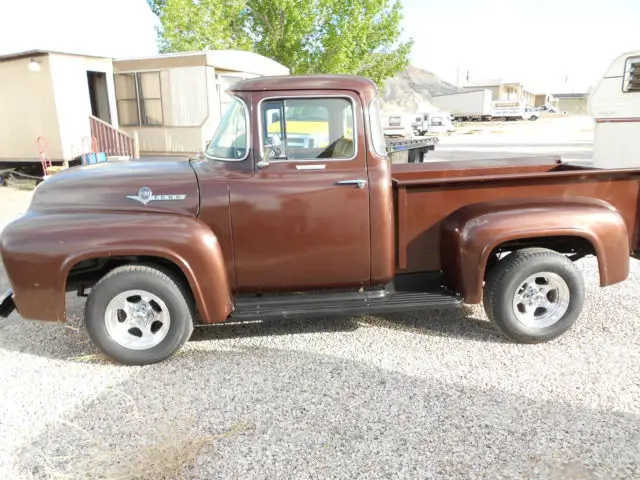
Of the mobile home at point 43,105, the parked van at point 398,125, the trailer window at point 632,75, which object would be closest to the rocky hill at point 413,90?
the parked van at point 398,125

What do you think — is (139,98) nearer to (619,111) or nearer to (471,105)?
(619,111)

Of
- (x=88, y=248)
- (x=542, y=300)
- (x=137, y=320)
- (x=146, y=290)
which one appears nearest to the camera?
(x=88, y=248)

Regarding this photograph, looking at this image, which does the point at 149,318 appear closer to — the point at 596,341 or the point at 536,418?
the point at 536,418

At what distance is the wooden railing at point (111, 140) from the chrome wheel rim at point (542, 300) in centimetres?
1214

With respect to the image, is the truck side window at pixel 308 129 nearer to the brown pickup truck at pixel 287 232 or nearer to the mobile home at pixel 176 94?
the brown pickup truck at pixel 287 232

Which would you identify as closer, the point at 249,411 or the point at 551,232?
the point at 249,411

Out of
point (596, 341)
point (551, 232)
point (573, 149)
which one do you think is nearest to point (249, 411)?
point (551, 232)

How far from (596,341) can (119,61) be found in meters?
14.0

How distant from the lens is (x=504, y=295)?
396 cm

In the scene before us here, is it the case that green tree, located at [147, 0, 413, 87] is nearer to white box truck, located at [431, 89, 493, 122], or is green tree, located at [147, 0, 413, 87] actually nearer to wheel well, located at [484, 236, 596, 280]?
wheel well, located at [484, 236, 596, 280]

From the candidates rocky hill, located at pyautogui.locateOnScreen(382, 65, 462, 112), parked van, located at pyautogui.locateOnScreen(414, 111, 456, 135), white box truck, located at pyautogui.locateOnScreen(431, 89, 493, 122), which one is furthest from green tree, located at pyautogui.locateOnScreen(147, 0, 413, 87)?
rocky hill, located at pyautogui.locateOnScreen(382, 65, 462, 112)

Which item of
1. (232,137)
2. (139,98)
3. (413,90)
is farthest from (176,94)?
(413,90)

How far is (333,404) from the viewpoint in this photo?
3.30 meters

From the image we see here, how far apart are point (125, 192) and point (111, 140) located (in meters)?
11.2
